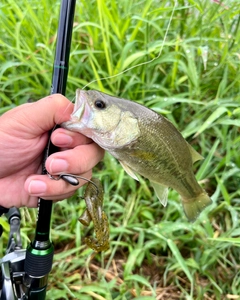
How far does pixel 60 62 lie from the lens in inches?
44.1

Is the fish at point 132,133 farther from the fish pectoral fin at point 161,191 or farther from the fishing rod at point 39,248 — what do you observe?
the fishing rod at point 39,248

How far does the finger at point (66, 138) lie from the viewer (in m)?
1.12

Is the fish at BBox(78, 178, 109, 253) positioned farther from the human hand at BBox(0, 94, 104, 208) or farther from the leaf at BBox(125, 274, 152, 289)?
the leaf at BBox(125, 274, 152, 289)

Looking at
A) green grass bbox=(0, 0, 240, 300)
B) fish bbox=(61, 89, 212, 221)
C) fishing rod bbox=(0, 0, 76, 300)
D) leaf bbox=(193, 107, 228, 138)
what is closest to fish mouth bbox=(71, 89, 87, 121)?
fish bbox=(61, 89, 212, 221)

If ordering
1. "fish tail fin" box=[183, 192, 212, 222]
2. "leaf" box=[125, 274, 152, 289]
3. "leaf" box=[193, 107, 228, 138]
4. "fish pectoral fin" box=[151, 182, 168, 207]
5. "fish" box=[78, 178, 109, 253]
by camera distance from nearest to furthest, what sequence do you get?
1. "fish" box=[78, 178, 109, 253]
2. "fish pectoral fin" box=[151, 182, 168, 207]
3. "fish tail fin" box=[183, 192, 212, 222]
4. "leaf" box=[125, 274, 152, 289]
5. "leaf" box=[193, 107, 228, 138]

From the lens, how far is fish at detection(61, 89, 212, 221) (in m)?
1.07

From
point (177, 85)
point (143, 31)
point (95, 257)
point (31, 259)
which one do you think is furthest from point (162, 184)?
point (143, 31)

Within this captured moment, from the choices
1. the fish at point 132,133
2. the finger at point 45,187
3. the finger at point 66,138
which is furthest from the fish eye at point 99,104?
the finger at point 45,187

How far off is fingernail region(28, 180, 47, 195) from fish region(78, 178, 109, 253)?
157 mm

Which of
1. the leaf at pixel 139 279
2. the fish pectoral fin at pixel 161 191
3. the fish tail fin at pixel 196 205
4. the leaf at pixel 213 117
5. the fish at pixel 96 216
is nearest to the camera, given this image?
the fish at pixel 96 216

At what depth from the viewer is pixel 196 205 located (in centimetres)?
142

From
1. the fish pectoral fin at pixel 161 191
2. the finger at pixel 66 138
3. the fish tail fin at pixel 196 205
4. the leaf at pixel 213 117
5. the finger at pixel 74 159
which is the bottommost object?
the fish tail fin at pixel 196 205

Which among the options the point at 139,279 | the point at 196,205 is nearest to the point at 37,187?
the point at 196,205

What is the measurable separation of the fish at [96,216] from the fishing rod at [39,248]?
99 millimetres
